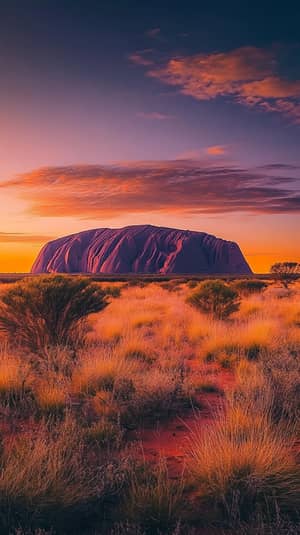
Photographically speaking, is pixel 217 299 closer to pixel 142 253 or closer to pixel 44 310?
pixel 44 310

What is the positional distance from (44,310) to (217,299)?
856 centimetres

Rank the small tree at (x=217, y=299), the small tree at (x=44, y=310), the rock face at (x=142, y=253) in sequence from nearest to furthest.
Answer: the small tree at (x=44, y=310)
the small tree at (x=217, y=299)
the rock face at (x=142, y=253)

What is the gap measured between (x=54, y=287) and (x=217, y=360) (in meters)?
4.14

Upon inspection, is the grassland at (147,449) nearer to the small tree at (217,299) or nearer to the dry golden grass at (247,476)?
the dry golden grass at (247,476)

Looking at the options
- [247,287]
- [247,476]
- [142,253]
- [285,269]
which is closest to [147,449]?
[247,476]

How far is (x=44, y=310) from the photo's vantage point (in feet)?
32.9

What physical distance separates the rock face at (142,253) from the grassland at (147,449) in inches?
5255

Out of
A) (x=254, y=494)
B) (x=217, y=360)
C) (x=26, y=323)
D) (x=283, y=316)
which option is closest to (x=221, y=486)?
(x=254, y=494)

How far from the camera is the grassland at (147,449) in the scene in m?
3.41

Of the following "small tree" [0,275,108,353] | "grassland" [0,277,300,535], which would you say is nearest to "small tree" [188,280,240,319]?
"grassland" [0,277,300,535]

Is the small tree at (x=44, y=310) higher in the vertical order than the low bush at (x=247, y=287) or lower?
higher

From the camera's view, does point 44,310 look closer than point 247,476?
No

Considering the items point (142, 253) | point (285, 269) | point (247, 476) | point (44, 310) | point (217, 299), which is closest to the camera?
point (247, 476)

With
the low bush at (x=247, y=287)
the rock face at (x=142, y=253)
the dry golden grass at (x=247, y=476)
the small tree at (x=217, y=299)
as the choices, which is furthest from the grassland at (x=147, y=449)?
the rock face at (x=142, y=253)
